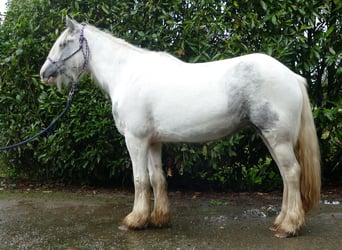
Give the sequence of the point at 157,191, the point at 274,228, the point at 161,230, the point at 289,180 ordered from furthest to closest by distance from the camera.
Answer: the point at 157,191, the point at 161,230, the point at 274,228, the point at 289,180

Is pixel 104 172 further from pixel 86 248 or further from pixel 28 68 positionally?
pixel 86 248

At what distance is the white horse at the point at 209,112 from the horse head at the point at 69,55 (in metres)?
0.09

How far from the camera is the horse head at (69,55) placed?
4.53 metres

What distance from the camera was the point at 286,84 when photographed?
3.82 m

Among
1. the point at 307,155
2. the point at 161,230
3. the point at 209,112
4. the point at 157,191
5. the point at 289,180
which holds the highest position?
the point at 209,112

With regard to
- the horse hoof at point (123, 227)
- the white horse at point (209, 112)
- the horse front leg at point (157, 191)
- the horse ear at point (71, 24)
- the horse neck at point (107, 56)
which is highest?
the horse ear at point (71, 24)

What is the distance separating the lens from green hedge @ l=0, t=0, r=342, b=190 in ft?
17.8

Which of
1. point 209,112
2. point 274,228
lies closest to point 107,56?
point 209,112

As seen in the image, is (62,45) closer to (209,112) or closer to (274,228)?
(209,112)

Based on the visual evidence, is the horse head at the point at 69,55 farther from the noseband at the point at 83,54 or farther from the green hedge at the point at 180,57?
the green hedge at the point at 180,57

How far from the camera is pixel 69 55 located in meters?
4.54

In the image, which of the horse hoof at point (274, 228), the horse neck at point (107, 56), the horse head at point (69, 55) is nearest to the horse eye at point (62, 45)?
the horse head at point (69, 55)

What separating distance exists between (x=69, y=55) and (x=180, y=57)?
154cm

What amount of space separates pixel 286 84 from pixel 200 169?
2482 millimetres
